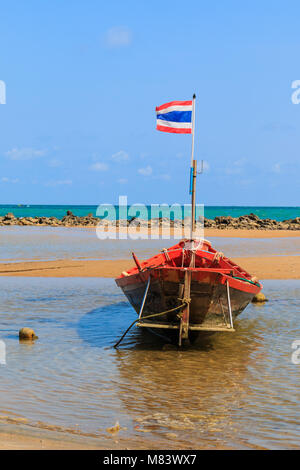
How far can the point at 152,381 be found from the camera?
8.70 metres

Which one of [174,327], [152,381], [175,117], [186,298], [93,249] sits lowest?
[152,381]

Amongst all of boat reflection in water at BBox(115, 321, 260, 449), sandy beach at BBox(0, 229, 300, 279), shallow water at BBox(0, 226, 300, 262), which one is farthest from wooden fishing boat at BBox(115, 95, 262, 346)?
shallow water at BBox(0, 226, 300, 262)

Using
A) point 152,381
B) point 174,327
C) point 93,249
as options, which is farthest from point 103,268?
point 152,381

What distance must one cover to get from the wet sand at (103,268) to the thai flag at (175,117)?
9075 millimetres

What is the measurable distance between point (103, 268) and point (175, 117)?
1122 centimetres

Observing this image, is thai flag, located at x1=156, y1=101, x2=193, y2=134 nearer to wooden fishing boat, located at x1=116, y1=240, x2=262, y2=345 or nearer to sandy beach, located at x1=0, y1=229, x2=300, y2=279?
wooden fishing boat, located at x1=116, y1=240, x2=262, y2=345

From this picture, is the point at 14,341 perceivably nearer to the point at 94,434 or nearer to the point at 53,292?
the point at 94,434

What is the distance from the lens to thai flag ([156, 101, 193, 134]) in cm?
1260

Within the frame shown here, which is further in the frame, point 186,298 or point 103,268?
point 103,268

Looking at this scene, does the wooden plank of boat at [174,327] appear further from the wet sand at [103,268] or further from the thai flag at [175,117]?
the wet sand at [103,268]

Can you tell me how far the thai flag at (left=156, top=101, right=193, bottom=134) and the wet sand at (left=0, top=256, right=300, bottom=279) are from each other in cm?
908

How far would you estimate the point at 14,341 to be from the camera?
1099 centimetres

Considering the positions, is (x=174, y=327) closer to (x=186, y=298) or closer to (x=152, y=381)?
(x=186, y=298)
